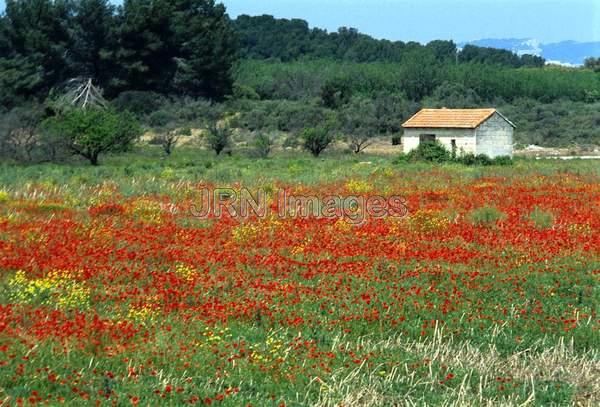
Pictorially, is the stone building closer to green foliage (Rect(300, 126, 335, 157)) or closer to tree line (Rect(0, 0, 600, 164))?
green foliage (Rect(300, 126, 335, 157))

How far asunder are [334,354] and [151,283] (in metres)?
3.51

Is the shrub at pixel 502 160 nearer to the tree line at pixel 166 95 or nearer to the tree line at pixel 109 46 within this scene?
the tree line at pixel 166 95

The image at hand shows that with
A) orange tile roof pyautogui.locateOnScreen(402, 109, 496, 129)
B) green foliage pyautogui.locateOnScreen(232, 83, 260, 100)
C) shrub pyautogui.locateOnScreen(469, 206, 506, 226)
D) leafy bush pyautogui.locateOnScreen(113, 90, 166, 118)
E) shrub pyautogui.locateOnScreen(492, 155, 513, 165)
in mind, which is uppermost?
green foliage pyautogui.locateOnScreen(232, 83, 260, 100)

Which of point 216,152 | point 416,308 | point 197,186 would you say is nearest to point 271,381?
→ point 416,308

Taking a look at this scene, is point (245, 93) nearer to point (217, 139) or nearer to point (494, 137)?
point (217, 139)

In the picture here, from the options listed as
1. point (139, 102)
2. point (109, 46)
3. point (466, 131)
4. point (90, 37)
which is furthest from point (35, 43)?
point (466, 131)

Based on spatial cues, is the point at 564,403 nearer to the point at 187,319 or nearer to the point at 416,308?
the point at 416,308

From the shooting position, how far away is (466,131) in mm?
40125

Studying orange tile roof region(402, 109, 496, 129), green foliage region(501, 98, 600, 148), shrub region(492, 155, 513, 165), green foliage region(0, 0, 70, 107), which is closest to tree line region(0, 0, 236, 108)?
green foliage region(0, 0, 70, 107)

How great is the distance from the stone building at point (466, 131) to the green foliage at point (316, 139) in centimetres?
533

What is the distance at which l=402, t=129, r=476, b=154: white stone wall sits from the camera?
131 ft

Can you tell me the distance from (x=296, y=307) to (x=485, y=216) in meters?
7.70

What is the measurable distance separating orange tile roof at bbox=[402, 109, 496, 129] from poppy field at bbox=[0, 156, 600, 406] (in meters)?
22.6

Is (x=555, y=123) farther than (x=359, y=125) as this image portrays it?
Yes
